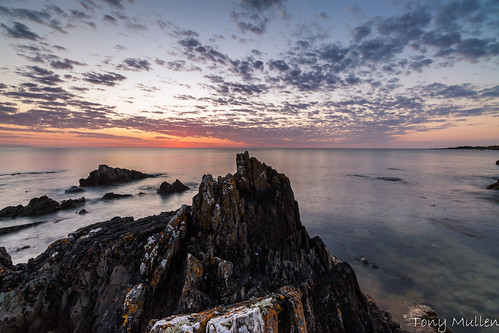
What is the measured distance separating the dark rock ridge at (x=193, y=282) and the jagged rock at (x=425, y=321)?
2.80 meters

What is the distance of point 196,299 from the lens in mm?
7977

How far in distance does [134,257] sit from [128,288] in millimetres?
2205

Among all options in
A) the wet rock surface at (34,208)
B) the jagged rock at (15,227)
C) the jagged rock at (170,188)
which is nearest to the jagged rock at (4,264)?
the jagged rock at (15,227)

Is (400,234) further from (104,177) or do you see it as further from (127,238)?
(104,177)

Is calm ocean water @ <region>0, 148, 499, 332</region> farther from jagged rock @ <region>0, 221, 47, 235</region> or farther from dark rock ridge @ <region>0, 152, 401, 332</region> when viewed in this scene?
dark rock ridge @ <region>0, 152, 401, 332</region>

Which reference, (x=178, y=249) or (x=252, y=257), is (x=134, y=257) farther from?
(x=252, y=257)

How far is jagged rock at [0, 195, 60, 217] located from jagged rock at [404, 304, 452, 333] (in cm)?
4633

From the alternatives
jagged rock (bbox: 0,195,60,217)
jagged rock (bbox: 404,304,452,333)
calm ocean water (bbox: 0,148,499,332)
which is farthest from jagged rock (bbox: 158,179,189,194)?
jagged rock (bbox: 404,304,452,333)

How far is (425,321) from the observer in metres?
12.2

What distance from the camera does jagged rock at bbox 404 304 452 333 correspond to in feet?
38.2

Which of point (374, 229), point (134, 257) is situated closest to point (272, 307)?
point (134, 257)

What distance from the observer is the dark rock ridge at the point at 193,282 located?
6510 millimetres

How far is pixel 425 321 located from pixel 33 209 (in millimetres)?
48573

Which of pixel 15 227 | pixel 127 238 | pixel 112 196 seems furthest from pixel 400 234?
pixel 112 196
